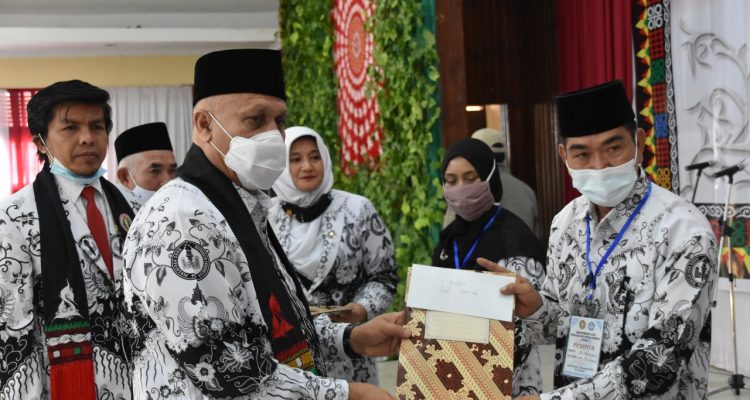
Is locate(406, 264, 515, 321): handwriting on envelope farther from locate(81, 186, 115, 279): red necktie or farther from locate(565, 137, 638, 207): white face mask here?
locate(81, 186, 115, 279): red necktie

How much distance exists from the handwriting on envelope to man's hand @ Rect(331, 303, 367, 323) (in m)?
0.99

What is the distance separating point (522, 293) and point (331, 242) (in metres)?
1.50

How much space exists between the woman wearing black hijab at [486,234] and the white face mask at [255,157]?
0.99 m

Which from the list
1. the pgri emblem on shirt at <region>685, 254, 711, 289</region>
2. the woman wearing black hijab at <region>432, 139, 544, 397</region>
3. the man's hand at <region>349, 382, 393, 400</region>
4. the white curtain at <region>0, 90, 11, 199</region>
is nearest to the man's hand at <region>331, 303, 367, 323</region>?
the woman wearing black hijab at <region>432, 139, 544, 397</region>

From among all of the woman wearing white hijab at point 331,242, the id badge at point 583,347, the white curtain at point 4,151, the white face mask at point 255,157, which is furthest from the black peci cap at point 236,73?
the white curtain at point 4,151

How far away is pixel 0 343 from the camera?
8.42ft

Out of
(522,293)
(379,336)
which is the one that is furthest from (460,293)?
(379,336)

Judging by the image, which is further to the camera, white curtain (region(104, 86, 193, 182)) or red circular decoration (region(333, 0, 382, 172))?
white curtain (region(104, 86, 193, 182))

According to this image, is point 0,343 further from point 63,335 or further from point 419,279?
point 419,279

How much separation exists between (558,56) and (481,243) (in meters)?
4.12

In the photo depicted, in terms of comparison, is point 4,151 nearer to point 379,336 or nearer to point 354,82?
point 354,82

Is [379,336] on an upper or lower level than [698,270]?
lower

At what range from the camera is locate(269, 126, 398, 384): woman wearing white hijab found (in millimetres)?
3496

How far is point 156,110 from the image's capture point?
1394 cm
